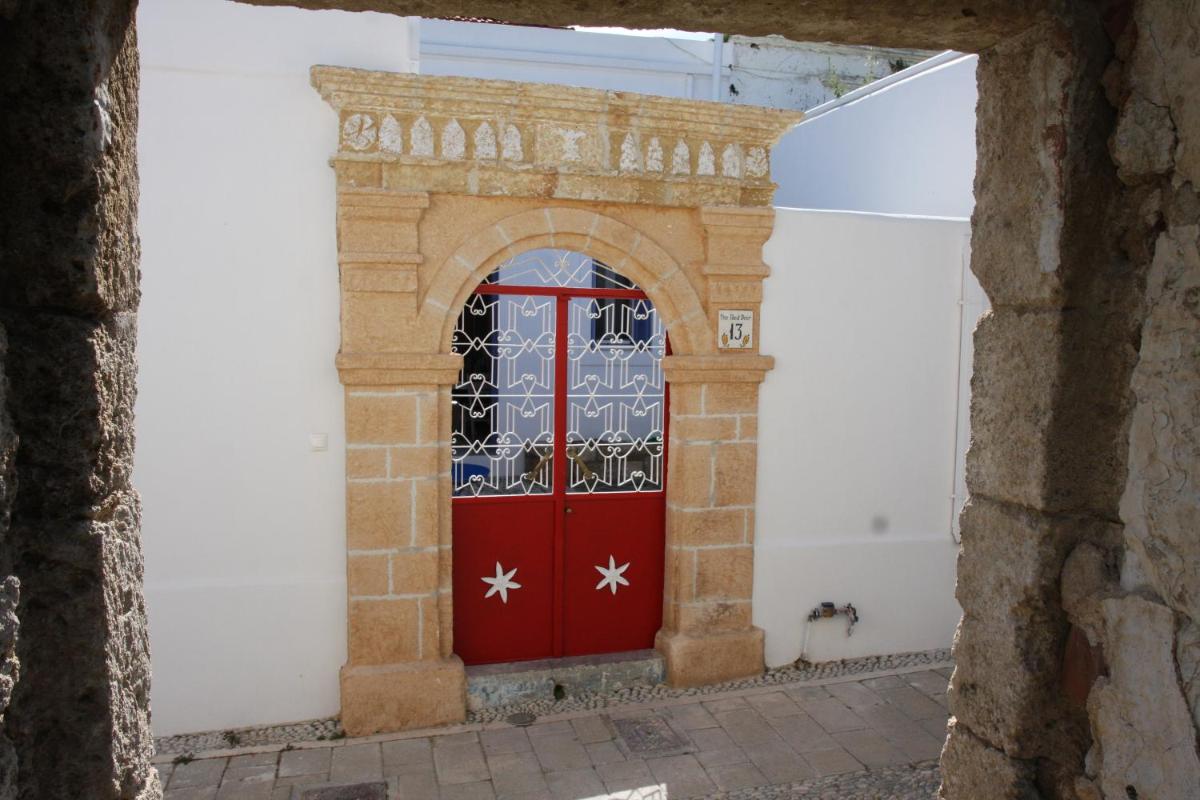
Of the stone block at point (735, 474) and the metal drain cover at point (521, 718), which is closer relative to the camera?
the metal drain cover at point (521, 718)

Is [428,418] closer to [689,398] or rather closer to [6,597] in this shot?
[689,398]

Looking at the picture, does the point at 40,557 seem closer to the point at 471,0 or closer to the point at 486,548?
the point at 471,0

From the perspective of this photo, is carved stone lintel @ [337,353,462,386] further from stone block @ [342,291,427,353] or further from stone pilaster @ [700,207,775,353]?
stone pilaster @ [700,207,775,353]

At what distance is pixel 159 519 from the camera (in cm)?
470

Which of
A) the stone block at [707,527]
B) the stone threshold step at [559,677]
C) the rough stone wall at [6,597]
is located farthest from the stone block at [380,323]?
the rough stone wall at [6,597]

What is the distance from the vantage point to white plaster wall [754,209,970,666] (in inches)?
222

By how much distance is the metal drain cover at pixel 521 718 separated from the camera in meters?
5.08

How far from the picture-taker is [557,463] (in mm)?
5461

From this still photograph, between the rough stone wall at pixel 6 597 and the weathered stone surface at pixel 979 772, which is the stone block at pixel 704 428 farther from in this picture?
the rough stone wall at pixel 6 597

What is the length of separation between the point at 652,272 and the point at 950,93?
2.97 metres

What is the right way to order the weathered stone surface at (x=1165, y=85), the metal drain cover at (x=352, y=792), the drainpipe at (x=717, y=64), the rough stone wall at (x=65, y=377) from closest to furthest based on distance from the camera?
the rough stone wall at (x=65, y=377)
the weathered stone surface at (x=1165, y=85)
the metal drain cover at (x=352, y=792)
the drainpipe at (x=717, y=64)

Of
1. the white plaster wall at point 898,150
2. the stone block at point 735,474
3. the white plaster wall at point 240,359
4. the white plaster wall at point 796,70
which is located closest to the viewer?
the white plaster wall at point 240,359

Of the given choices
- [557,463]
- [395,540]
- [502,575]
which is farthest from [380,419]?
[502,575]

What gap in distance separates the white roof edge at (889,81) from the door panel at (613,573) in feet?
9.68
